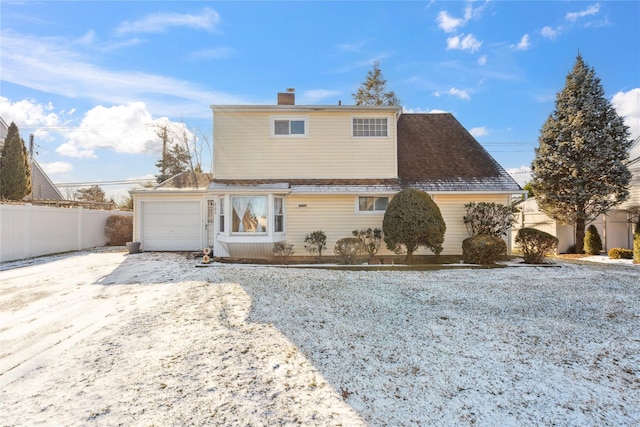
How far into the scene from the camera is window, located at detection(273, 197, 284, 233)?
12.4 metres

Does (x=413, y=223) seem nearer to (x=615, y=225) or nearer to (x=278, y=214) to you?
(x=278, y=214)

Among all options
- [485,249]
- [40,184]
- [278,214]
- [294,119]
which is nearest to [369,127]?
[294,119]

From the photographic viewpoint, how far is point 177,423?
3.03 metres

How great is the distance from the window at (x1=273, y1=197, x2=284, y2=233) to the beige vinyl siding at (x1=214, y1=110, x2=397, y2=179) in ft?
3.92

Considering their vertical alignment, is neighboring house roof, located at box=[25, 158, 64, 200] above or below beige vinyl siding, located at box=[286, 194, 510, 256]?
above

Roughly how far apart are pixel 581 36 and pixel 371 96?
48.2 ft

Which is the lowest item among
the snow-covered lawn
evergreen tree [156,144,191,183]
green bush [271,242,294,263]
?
the snow-covered lawn

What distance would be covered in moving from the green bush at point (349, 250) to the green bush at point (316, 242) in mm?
965

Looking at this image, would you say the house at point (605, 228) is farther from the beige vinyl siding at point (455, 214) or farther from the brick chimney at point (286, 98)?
the brick chimney at point (286, 98)

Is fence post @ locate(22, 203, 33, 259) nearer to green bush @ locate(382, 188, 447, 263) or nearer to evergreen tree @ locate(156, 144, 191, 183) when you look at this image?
green bush @ locate(382, 188, 447, 263)

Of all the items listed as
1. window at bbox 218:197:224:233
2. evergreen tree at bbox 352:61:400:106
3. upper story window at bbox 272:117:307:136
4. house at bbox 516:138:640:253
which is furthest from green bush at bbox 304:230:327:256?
evergreen tree at bbox 352:61:400:106

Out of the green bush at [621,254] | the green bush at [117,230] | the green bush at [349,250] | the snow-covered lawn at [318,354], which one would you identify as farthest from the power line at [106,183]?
the green bush at [621,254]

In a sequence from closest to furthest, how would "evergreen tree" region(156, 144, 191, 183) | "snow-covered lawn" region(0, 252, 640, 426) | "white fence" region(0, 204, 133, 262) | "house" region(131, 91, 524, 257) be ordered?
"snow-covered lawn" region(0, 252, 640, 426) → "house" region(131, 91, 524, 257) → "white fence" region(0, 204, 133, 262) → "evergreen tree" region(156, 144, 191, 183)

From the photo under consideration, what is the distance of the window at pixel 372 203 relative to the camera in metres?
13.0
